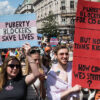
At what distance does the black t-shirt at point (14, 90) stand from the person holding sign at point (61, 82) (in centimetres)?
36

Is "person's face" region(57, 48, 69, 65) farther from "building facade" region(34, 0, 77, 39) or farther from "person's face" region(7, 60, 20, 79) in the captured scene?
"building facade" region(34, 0, 77, 39)

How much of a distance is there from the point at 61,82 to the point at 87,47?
21.8 inches

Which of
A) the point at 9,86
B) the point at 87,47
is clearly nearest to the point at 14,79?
the point at 9,86

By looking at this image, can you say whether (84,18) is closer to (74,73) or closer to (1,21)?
(74,73)

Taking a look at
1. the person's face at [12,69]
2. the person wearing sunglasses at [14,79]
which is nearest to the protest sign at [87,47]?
the person wearing sunglasses at [14,79]

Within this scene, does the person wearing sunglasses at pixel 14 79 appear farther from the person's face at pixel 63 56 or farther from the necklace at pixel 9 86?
the person's face at pixel 63 56

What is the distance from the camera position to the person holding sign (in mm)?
3238

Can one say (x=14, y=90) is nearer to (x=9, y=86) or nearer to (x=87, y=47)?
(x=9, y=86)

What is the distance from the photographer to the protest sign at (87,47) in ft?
10.7

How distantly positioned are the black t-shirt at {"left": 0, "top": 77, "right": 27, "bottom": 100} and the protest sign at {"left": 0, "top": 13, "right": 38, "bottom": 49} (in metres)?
1.07

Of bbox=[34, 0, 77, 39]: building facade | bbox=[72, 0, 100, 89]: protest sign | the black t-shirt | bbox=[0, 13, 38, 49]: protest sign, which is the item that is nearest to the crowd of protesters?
the black t-shirt

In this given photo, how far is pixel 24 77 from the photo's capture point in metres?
3.30

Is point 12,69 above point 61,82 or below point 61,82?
above

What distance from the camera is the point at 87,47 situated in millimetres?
3334
